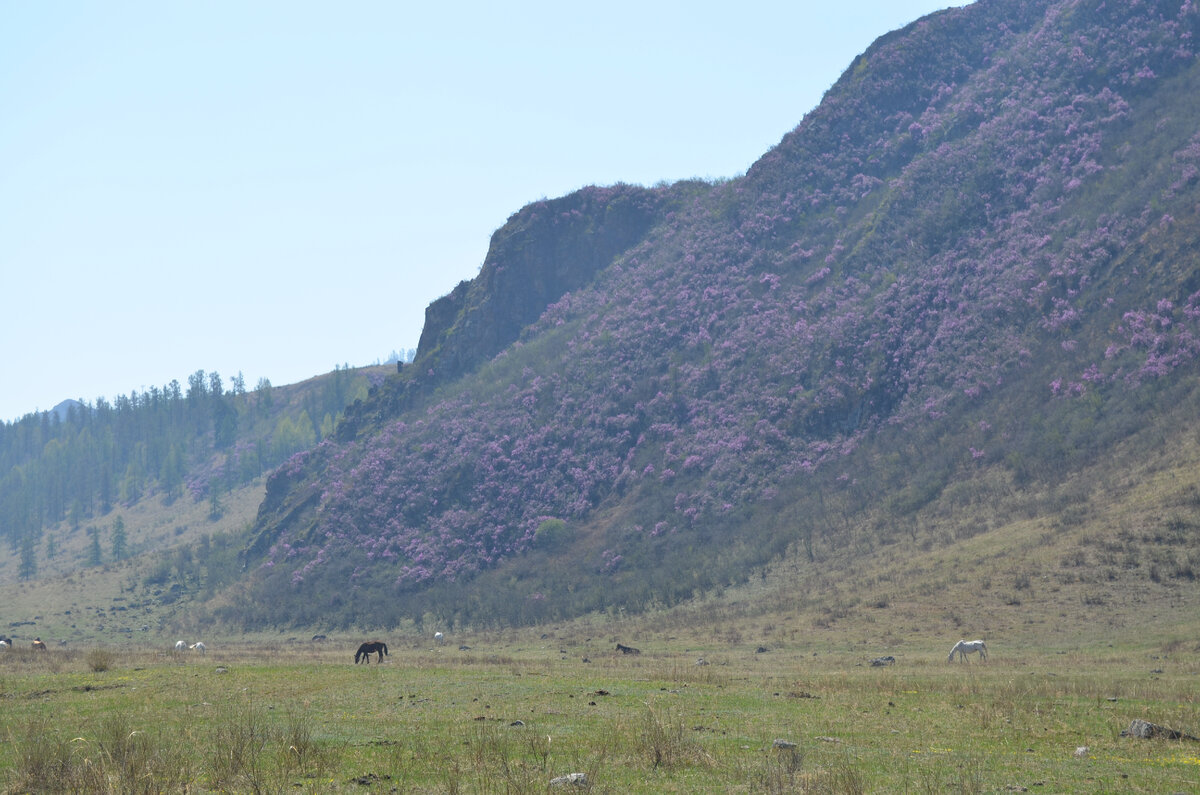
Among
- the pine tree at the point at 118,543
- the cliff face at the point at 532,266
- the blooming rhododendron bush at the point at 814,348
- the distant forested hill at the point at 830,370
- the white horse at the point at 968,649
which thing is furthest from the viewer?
the pine tree at the point at 118,543

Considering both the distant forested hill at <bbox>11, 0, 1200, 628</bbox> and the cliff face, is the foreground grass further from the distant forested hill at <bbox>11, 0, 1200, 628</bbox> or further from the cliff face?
the cliff face

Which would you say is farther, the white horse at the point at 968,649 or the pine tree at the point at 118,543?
the pine tree at the point at 118,543

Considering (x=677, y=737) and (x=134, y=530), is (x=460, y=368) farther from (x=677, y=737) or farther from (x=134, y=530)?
(x=677, y=737)

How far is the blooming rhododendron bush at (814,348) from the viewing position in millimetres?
76125

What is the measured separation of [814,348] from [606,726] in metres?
78.5

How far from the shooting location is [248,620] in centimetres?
9462

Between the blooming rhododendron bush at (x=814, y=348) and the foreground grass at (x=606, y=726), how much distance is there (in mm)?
42896

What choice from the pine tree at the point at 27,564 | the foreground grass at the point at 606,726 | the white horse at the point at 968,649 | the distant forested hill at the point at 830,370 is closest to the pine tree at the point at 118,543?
the pine tree at the point at 27,564

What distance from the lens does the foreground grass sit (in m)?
14.0

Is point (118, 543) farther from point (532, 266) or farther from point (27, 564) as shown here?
point (532, 266)

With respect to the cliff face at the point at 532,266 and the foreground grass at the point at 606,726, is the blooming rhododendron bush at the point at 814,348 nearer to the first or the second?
the cliff face at the point at 532,266

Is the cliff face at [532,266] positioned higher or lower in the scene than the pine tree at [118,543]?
higher

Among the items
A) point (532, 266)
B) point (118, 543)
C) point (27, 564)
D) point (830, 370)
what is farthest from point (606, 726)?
point (27, 564)

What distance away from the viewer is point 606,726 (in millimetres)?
19391
